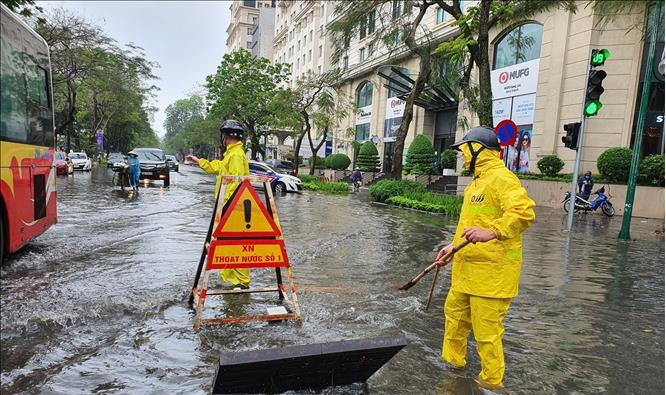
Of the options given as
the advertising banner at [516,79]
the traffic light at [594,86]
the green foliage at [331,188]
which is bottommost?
the green foliage at [331,188]

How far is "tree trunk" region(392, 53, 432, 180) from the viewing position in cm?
1829

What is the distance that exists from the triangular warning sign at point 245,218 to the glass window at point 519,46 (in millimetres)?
22902

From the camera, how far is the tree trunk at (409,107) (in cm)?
1829


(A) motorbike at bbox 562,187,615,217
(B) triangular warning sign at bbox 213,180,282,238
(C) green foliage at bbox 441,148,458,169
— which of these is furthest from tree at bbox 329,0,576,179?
(B) triangular warning sign at bbox 213,180,282,238

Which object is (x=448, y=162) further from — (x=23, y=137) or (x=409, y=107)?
(x=23, y=137)

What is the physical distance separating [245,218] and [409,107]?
15.8 metres

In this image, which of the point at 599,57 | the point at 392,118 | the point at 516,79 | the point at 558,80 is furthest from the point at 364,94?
the point at 599,57

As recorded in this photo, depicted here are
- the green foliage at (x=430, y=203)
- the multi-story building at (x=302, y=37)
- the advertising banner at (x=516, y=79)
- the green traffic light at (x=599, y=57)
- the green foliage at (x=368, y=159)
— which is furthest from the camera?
the multi-story building at (x=302, y=37)

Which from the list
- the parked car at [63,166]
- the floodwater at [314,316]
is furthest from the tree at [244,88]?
the floodwater at [314,316]

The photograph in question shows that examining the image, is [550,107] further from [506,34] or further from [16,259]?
[16,259]

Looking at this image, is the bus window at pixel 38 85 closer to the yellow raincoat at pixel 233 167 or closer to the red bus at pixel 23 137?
the red bus at pixel 23 137

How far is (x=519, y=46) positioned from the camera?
80.8 feet

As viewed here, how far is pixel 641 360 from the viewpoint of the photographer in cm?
416

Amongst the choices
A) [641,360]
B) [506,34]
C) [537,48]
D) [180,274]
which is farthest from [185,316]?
[506,34]
